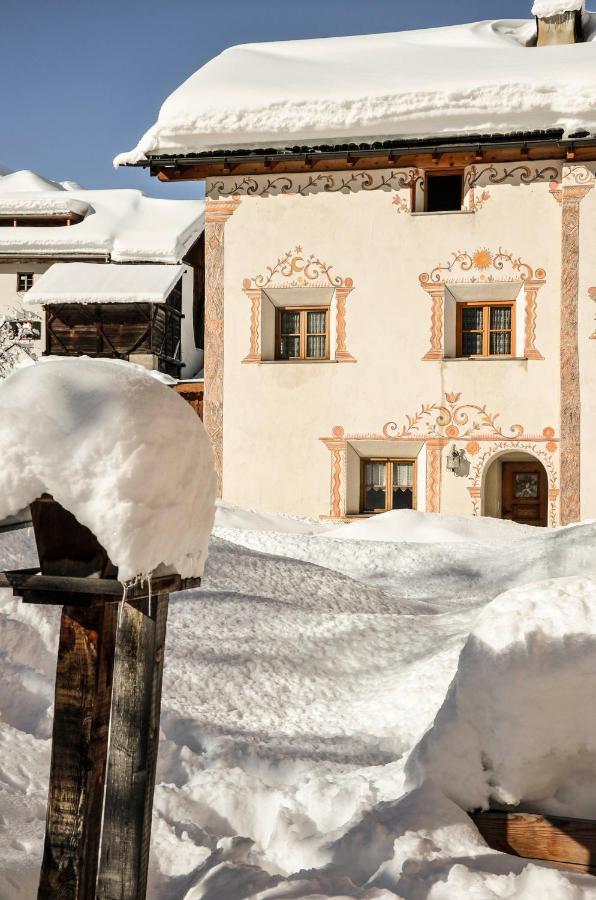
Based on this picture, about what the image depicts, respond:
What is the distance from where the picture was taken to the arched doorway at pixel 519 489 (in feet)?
47.0

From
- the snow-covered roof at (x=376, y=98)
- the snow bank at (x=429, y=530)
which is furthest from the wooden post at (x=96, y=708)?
the snow-covered roof at (x=376, y=98)

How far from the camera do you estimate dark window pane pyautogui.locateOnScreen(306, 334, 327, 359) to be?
14.2m

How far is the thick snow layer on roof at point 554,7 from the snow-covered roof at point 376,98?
79cm

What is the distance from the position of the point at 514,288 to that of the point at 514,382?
4.39ft

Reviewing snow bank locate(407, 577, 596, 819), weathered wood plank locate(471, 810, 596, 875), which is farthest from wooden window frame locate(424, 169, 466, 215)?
weathered wood plank locate(471, 810, 596, 875)

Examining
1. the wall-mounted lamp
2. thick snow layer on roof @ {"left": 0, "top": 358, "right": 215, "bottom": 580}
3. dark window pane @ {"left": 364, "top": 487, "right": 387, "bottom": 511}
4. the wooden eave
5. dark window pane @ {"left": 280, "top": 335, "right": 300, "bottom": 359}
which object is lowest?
dark window pane @ {"left": 364, "top": 487, "right": 387, "bottom": 511}

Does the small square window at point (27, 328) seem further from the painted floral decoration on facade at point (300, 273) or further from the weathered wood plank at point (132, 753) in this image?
the weathered wood plank at point (132, 753)

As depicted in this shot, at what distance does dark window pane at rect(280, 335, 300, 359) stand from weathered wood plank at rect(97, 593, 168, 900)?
11876 mm

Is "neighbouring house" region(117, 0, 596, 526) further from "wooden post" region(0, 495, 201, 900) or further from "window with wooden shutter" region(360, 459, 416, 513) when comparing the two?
"wooden post" region(0, 495, 201, 900)

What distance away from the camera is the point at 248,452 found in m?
14.2

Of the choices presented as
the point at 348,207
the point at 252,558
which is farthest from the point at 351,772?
the point at 348,207

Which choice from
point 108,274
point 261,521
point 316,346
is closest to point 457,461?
point 316,346

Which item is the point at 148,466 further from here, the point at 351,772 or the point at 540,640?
the point at 351,772

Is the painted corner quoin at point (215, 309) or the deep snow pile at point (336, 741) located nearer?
the deep snow pile at point (336, 741)
